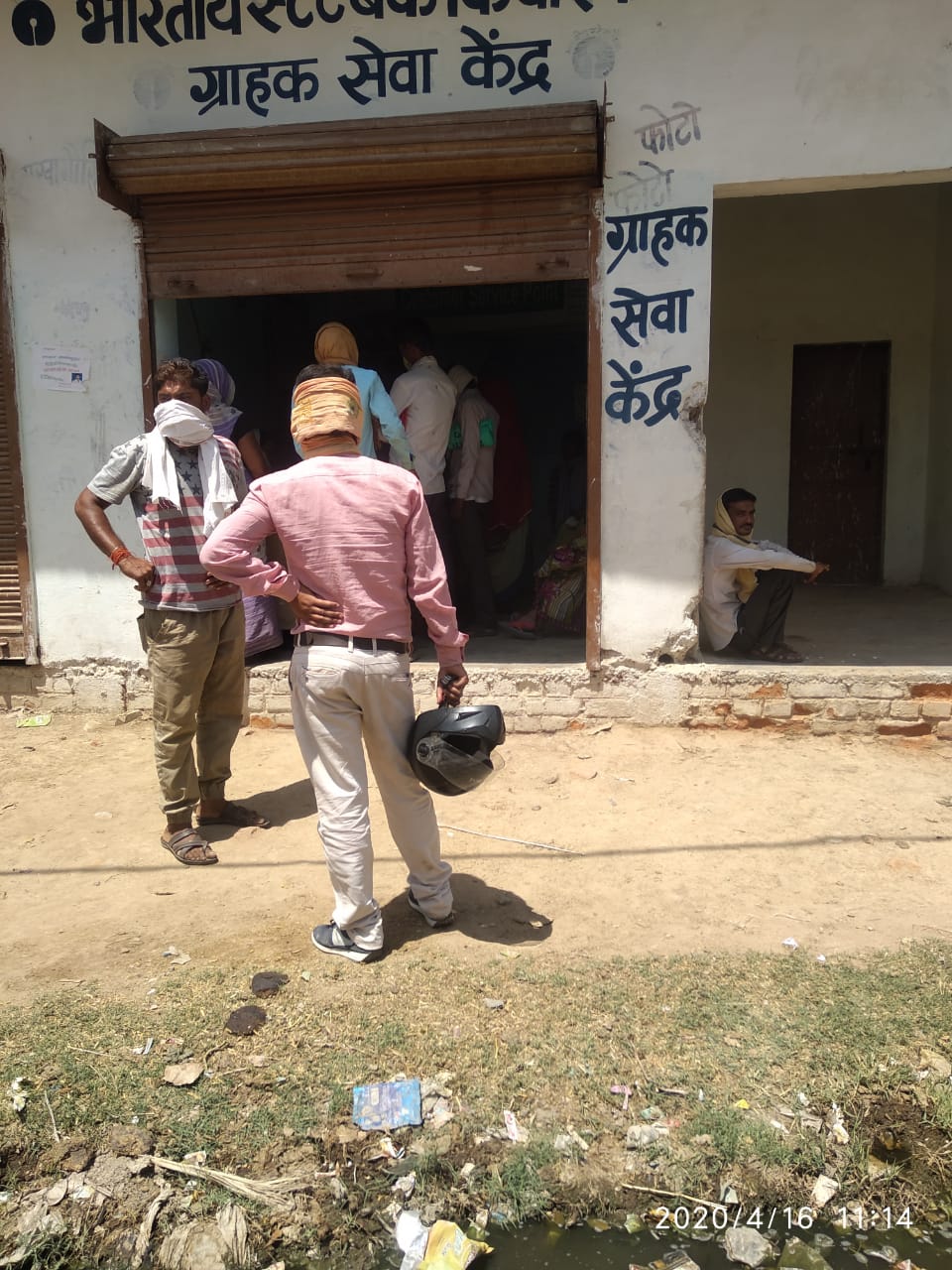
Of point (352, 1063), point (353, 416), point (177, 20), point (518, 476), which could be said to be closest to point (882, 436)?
point (518, 476)

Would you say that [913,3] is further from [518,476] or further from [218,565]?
[218,565]

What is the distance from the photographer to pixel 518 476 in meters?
7.40

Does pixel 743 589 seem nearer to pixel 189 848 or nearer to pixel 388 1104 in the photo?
pixel 189 848

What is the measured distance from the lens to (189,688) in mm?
4051

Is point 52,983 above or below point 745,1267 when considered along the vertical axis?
above

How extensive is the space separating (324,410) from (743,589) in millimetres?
3582

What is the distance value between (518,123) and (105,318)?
247 cm

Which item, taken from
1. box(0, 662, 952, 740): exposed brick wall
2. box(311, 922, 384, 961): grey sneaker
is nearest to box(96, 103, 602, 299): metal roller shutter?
box(0, 662, 952, 740): exposed brick wall

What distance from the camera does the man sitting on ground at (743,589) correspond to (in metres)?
5.82

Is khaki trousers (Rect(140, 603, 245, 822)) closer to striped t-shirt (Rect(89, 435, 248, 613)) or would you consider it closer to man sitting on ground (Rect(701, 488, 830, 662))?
striped t-shirt (Rect(89, 435, 248, 613))

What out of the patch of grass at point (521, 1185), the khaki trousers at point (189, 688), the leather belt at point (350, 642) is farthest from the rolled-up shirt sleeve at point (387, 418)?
the patch of grass at point (521, 1185)

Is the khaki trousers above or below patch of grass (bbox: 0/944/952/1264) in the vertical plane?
above

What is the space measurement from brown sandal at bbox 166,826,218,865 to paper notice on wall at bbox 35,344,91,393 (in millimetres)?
2846

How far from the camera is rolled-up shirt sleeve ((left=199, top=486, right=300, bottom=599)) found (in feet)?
10.1
